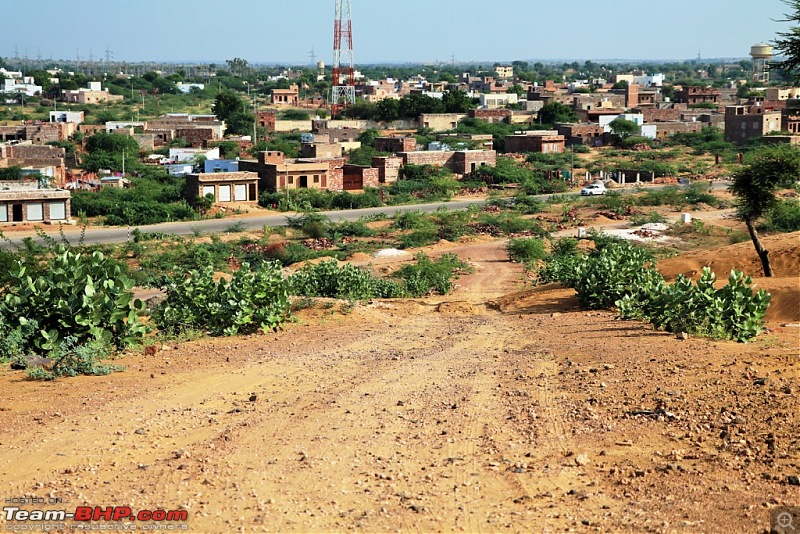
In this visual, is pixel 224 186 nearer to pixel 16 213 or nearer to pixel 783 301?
pixel 16 213

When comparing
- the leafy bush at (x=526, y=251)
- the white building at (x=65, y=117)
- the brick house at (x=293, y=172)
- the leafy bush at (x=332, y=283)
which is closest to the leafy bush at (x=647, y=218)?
the leafy bush at (x=526, y=251)

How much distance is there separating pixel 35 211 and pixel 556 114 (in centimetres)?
4343

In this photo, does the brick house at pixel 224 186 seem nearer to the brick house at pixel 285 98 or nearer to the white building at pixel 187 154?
the white building at pixel 187 154

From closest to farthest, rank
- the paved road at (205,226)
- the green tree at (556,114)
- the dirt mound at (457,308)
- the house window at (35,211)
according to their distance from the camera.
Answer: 1. the dirt mound at (457,308)
2. the paved road at (205,226)
3. the house window at (35,211)
4. the green tree at (556,114)

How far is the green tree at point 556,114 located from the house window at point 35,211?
139 ft

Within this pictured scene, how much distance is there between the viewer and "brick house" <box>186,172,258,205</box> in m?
37.9

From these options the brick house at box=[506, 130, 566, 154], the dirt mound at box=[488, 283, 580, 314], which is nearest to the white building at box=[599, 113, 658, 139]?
the brick house at box=[506, 130, 566, 154]

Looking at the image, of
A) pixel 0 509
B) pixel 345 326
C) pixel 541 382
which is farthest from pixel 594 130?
pixel 0 509

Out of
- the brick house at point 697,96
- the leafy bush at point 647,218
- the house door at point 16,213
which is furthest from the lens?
the brick house at point 697,96

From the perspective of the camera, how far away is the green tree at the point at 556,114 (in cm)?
6950

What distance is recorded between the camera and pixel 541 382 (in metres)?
8.79

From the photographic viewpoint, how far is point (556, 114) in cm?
7006

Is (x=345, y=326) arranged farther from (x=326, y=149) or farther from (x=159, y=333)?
(x=326, y=149)

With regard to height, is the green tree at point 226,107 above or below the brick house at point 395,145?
above
